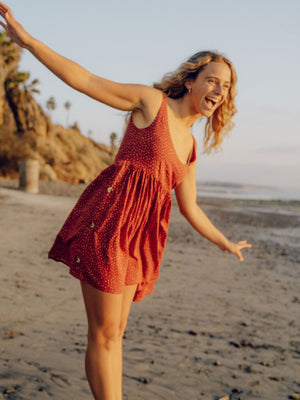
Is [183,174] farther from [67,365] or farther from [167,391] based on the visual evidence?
[67,365]

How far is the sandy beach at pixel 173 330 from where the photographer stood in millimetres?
3650

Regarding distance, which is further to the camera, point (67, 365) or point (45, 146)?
point (45, 146)

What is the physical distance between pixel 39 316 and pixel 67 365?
1.44 meters

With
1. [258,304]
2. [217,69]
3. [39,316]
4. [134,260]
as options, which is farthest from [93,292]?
[258,304]

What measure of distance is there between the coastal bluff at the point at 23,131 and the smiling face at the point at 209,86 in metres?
27.2

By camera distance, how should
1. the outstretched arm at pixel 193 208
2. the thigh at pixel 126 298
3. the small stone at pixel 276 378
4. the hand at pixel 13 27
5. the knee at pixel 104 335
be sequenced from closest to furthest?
the hand at pixel 13 27 < the knee at pixel 104 335 < the thigh at pixel 126 298 < the outstretched arm at pixel 193 208 < the small stone at pixel 276 378

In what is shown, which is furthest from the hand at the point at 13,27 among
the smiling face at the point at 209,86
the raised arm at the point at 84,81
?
the smiling face at the point at 209,86

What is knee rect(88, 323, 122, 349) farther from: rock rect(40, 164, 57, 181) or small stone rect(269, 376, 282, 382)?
rock rect(40, 164, 57, 181)

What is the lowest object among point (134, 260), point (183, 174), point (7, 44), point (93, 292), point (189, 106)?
point (93, 292)

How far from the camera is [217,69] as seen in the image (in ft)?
7.79

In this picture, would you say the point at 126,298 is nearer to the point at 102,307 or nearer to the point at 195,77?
the point at 102,307

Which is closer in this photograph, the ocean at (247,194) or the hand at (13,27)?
the hand at (13,27)

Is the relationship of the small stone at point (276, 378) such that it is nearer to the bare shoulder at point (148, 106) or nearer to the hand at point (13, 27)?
the bare shoulder at point (148, 106)

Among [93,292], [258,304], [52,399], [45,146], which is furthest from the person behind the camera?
[45,146]
